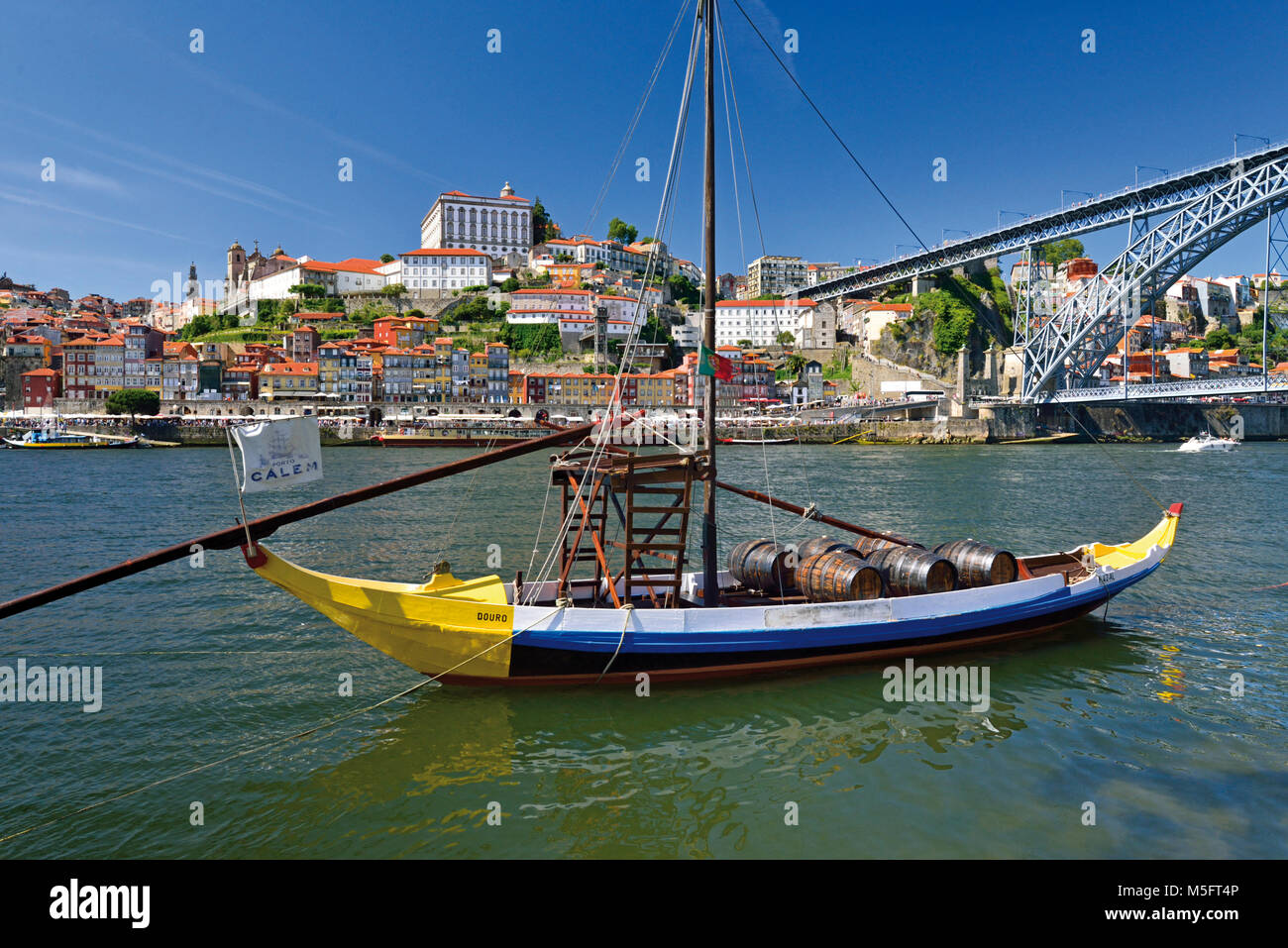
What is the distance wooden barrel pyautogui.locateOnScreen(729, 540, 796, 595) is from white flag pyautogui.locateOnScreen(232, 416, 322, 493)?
19.4 feet

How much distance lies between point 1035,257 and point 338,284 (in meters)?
90.1

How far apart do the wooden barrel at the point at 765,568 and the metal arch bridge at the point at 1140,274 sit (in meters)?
69.0

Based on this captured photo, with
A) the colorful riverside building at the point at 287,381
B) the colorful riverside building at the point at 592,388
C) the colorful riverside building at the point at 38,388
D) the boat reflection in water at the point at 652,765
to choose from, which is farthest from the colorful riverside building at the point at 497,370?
the boat reflection in water at the point at 652,765

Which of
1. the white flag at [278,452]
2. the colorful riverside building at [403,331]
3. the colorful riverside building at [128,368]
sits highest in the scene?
the colorful riverside building at [403,331]

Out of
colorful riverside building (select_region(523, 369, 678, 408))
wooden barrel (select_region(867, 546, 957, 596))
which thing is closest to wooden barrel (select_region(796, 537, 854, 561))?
wooden barrel (select_region(867, 546, 957, 596))

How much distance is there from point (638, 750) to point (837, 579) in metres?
3.55

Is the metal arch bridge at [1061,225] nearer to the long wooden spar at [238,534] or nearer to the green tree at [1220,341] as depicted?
the green tree at [1220,341]

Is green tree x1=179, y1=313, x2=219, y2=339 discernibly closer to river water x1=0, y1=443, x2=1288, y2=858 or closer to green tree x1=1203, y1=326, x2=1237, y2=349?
river water x1=0, y1=443, x2=1288, y2=858

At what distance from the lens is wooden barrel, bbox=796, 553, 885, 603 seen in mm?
9609

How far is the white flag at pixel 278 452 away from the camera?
21.6 feet

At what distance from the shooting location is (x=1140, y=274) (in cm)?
6675

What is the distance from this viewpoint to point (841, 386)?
310ft

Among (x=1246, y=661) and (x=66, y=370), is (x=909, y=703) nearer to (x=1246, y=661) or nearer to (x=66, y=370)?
(x=1246, y=661)
